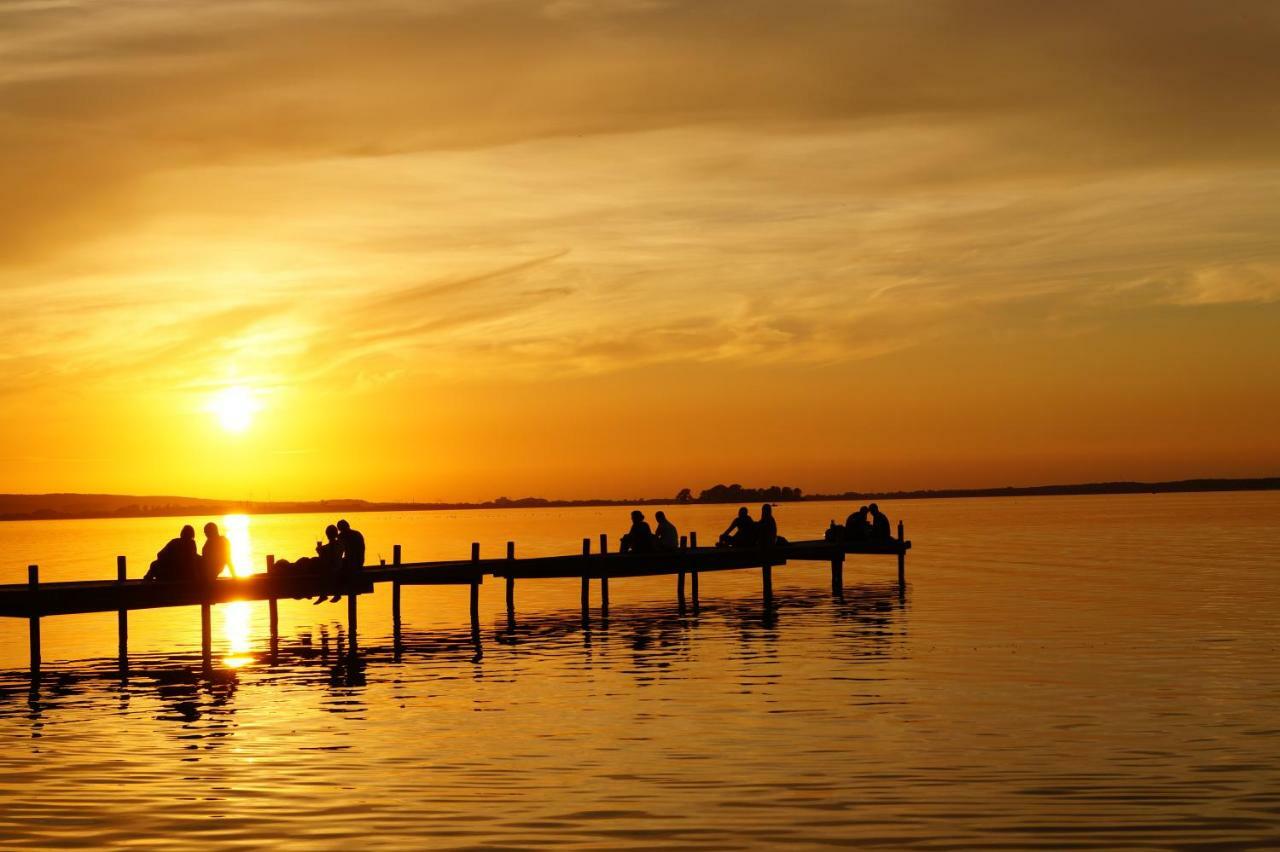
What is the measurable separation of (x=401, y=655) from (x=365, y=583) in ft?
10.3

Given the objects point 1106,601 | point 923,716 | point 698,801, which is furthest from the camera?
point 1106,601

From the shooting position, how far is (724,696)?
27375 mm

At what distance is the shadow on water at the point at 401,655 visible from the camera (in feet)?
95.6

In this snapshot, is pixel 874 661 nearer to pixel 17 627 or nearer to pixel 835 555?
pixel 835 555

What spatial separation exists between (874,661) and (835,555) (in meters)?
22.7

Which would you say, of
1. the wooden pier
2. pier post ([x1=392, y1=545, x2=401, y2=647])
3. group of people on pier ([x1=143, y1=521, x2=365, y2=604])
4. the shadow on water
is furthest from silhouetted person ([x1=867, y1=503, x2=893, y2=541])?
group of people on pier ([x1=143, y1=521, x2=365, y2=604])

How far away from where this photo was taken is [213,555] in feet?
118

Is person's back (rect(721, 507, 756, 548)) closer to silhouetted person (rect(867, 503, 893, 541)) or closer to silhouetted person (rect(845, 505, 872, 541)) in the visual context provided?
silhouetted person (rect(845, 505, 872, 541))

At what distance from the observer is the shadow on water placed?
29.1 meters

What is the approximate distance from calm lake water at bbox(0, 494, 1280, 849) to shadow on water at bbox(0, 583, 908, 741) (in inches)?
7.5

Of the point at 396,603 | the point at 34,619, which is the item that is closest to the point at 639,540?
the point at 396,603

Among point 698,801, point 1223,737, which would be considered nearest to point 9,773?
point 698,801

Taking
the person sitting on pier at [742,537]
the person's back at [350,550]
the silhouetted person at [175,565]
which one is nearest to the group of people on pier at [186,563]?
the silhouetted person at [175,565]

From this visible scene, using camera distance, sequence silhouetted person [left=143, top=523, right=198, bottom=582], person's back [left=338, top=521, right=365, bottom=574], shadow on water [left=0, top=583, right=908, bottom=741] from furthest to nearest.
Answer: person's back [left=338, top=521, right=365, bottom=574] → silhouetted person [left=143, top=523, right=198, bottom=582] → shadow on water [left=0, top=583, right=908, bottom=741]
